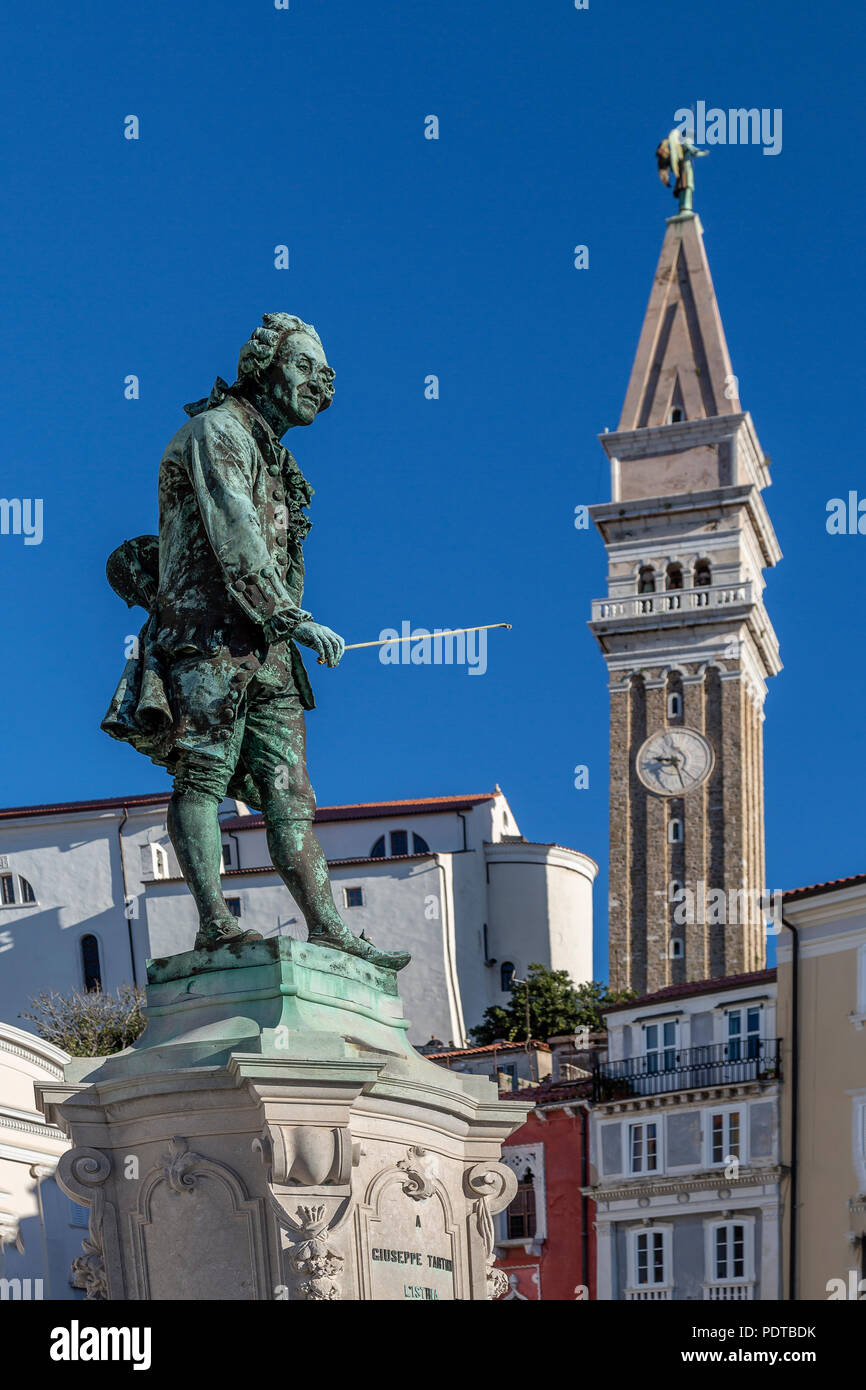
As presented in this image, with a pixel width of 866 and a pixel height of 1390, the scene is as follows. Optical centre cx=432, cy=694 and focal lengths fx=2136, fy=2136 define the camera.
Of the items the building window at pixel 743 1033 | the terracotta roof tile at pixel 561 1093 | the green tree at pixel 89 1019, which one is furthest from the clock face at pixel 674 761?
the building window at pixel 743 1033

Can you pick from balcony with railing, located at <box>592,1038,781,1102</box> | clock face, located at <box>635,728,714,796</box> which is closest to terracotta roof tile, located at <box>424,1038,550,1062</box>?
balcony with railing, located at <box>592,1038,781,1102</box>

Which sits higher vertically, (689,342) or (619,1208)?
(689,342)

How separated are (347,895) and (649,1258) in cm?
3000

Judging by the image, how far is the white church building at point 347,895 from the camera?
249ft

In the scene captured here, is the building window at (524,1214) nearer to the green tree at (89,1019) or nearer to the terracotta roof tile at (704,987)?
the terracotta roof tile at (704,987)

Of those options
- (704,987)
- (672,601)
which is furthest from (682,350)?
(704,987)

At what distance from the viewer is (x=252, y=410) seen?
347 inches

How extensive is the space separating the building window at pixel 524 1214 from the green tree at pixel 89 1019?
1356 centimetres

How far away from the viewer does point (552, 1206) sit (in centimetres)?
4981

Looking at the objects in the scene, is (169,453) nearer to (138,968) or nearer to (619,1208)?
(619,1208)

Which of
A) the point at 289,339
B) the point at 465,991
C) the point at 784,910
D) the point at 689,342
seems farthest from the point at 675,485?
the point at 289,339

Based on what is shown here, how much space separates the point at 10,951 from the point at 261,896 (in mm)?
10965

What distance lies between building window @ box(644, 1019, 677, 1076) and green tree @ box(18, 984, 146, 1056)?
15.6m

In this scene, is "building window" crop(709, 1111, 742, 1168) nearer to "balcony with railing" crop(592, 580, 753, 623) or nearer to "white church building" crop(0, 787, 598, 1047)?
"white church building" crop(0, 787, 598, 1047)
